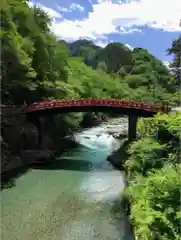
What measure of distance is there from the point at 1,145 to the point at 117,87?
162 feet

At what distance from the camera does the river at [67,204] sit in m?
17.3

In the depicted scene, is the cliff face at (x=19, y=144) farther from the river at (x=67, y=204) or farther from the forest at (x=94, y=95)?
the forest at (x=94, y=95)

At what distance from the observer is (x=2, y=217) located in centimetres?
1909

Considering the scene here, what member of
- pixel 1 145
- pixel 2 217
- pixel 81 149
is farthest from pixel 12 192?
pixel 81 149

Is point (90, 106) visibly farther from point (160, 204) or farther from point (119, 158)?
point (160, 204)

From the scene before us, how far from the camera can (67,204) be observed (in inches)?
843

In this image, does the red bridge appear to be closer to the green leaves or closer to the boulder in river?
the boulder in river

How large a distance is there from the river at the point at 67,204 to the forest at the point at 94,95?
2.00 meters

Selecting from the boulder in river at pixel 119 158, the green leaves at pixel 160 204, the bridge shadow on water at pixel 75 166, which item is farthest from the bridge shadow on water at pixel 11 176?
the green leaves at pixel 160 204

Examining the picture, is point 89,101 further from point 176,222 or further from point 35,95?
point 176,222

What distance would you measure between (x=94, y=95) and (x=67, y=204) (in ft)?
127

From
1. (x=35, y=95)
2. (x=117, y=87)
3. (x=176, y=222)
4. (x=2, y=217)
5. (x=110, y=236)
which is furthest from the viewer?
(x=117, y=87)

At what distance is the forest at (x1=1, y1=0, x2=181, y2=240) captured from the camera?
12648 millimetres

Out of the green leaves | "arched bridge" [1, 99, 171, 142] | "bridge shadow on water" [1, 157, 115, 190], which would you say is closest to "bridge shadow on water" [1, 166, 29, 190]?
"bridge shadow on water" [1, 157, 115, 190]
